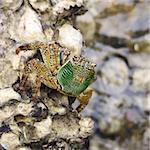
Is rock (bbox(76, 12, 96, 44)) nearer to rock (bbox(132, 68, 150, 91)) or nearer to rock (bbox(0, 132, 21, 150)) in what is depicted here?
rock (bbox(132, 68, 150, 91))

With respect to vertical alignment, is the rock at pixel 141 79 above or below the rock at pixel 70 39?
below

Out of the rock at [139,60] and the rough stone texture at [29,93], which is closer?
the rough stone texture at [29,93]

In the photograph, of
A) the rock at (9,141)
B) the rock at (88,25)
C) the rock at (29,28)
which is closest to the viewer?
the rock at (9,141)

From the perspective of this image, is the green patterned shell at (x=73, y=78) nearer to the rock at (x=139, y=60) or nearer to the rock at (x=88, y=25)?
the rock at (x=139, y=60)

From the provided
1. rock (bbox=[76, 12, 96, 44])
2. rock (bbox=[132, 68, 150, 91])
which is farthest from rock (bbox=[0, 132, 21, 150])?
rock (bbox=[76, 12, 96, 44])

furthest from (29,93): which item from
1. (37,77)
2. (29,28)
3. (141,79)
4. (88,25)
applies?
(88,25)

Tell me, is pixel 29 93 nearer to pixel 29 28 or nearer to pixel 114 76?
pixel 29 28

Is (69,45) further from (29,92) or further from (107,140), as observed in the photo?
(107,140)

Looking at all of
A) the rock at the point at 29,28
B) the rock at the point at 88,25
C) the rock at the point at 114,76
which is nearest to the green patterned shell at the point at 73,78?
the rock at the point at 29,28
